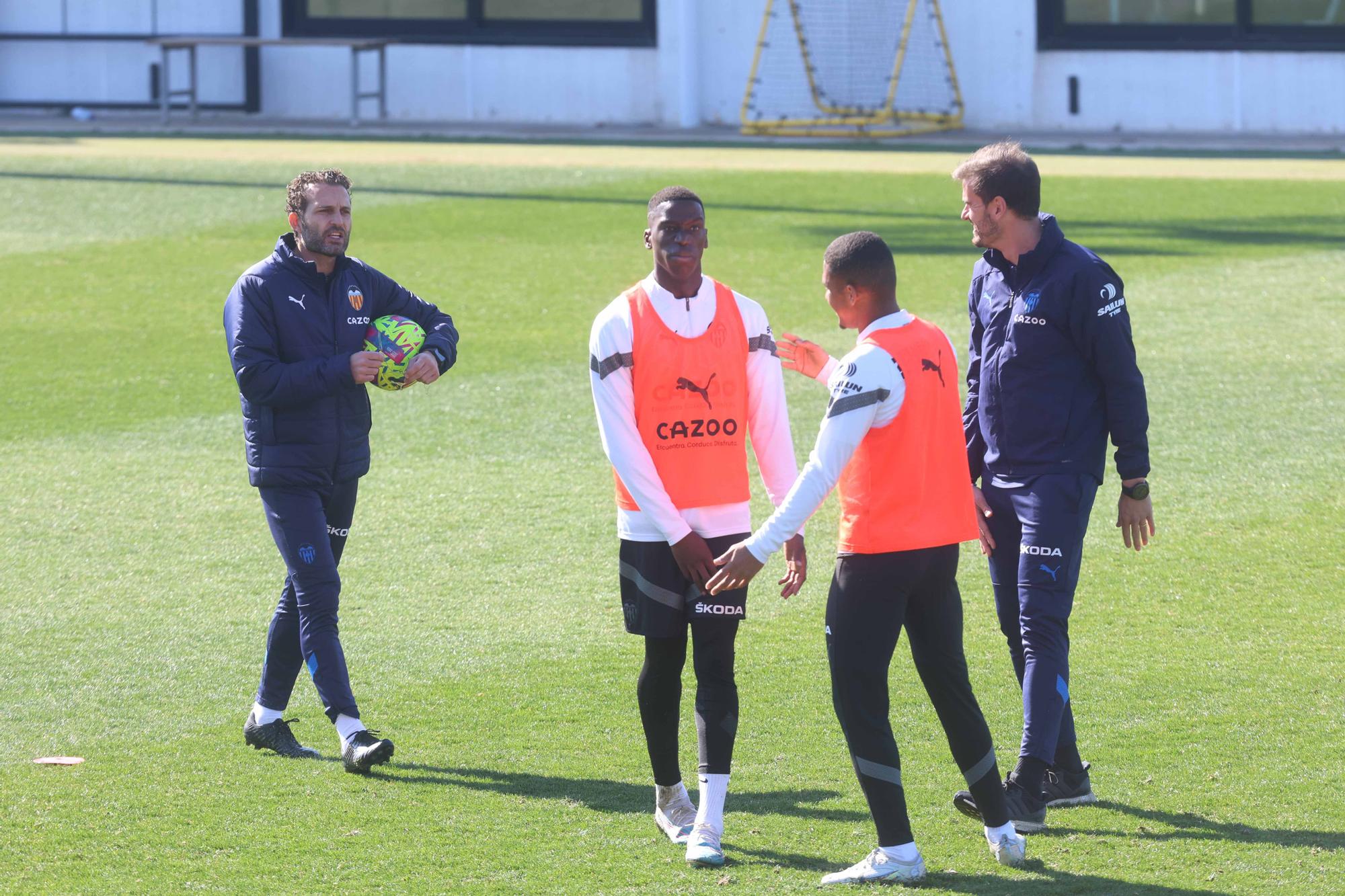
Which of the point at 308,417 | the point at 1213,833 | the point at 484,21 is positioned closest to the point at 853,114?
the point at 484,21

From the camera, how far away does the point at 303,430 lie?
5422 mm

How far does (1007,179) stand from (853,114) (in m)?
21.3

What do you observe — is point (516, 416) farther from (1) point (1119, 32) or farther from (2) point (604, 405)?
(1) point (1119, 32)

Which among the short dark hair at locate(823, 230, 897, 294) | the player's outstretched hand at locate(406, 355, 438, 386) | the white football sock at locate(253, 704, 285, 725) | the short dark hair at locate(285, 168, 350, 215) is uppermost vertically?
the short dark hair at locate(285, 168, 350, 215)

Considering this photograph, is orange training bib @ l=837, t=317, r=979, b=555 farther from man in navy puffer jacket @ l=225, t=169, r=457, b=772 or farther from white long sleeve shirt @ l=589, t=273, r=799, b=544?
man in navy puffer jacket @ l=225, t=169, r=457, b=772

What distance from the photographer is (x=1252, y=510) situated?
26.8 feet

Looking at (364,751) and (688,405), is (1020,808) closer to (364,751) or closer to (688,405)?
(688,405)

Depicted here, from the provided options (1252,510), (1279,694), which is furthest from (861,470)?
(1252,510)

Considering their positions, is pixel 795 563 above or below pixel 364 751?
above

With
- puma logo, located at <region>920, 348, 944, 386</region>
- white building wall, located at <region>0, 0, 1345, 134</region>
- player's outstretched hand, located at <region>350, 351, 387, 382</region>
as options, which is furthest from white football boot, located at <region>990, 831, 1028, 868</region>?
white building wall, located at <region>0, 0, 1345, 134</region>

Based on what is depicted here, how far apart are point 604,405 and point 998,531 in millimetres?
1353

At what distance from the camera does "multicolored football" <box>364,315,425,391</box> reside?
18.2ft

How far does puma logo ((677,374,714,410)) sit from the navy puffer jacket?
132 centimetres

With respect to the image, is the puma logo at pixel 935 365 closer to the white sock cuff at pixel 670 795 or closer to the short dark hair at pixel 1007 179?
the short dark hair at pixel 1007 179
